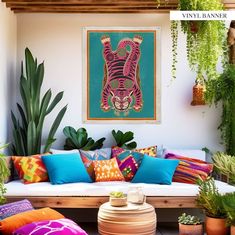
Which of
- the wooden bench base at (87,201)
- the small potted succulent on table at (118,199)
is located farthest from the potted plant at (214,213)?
the small potted succulent on table at (118,199)

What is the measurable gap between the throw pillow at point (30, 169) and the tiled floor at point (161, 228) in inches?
32.8

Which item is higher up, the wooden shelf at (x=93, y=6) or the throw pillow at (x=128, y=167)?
the wooden shelf at (x=93, y=6)

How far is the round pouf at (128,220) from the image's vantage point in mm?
5441

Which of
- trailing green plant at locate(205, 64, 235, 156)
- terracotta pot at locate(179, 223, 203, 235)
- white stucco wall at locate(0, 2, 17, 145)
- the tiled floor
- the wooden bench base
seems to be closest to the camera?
terracotta pot at locate(179, 223, 203, 235)

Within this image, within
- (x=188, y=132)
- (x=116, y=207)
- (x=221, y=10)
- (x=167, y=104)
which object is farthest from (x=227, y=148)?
(x=116, y=207)

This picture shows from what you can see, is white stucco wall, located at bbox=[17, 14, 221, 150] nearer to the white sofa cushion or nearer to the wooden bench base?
the white sofa cushion

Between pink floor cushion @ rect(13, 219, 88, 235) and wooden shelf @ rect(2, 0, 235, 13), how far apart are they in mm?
3390

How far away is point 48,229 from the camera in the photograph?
176 inches

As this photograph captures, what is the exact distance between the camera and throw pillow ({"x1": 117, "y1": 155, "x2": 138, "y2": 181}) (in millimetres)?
6953

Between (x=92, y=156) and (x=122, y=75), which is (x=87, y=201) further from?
(x=122, y=75)

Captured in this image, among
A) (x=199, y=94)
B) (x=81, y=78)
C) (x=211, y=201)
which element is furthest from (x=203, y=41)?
(x=211, y=201)

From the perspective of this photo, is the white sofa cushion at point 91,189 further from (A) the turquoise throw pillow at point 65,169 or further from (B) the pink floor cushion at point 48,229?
(B) the pink floor cushion at point 48,229

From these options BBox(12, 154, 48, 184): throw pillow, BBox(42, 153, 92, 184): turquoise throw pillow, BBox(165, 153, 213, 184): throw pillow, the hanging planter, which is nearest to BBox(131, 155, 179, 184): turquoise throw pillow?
BBox(165, 153, 213, 184): throw pillow

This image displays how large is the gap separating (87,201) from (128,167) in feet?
3.39
